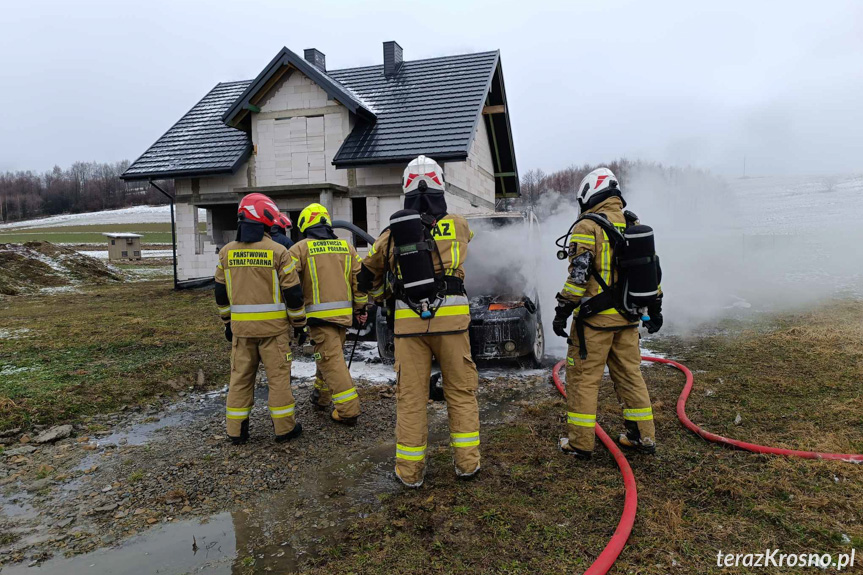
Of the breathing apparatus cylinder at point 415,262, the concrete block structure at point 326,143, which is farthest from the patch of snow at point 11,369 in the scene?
the concrete block structure at point 326,143

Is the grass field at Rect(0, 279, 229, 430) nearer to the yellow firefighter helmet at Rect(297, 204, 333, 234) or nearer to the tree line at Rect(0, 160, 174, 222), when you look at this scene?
the yellow firefighter helmet at Rect(297, 204, 333, 234)

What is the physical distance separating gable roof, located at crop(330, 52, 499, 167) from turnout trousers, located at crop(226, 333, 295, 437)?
8.65m

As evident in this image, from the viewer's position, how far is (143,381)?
595 cm

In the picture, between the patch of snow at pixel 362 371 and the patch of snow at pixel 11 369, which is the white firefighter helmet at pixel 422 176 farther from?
the patch of snow at pixel 11 369

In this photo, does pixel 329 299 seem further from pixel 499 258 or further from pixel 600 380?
pixel 499 258

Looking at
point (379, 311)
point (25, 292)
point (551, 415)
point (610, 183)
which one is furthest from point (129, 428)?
point (25, 292)

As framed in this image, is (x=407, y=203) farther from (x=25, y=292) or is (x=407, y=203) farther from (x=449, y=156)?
(x=25, y=292)

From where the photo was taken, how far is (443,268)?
3496 millimetres

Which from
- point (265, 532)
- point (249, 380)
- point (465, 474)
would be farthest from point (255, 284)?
point (465, 474)

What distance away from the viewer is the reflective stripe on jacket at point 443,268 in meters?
3.44

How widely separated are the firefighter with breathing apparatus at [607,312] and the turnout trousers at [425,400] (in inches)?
31.5

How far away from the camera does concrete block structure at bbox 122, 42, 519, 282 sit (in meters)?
13.1

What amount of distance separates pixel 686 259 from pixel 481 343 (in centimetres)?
1419

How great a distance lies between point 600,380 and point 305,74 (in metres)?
12.8
